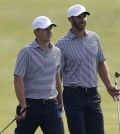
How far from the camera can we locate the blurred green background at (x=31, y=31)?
19.5 metres

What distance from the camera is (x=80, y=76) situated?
9.19m

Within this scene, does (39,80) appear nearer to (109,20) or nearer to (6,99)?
(6,99)

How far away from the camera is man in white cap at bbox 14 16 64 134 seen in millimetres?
8570

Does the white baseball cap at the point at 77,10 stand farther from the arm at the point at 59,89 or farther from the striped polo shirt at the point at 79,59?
the arm at the point at 59,89

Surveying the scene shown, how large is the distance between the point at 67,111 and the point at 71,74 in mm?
480

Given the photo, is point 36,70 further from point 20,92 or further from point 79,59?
point 79,59

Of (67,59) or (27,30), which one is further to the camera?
(27,30)

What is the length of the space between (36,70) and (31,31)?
Result: 14827mm

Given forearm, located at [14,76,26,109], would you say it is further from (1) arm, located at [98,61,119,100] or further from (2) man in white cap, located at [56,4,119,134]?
(1) arm, located at [98,61,119,100]

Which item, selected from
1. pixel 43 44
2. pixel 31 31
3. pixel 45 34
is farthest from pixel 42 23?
pixel 31 31

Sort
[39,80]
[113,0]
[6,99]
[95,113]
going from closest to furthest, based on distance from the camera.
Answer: [39,80] → [95,113] → [6,99] → [113,0]

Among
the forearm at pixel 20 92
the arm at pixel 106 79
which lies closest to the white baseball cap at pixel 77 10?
the arm at pixel 106 79

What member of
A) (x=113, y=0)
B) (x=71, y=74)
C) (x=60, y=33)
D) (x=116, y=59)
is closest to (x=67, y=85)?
(x=71, y=74)

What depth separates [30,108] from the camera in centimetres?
870
